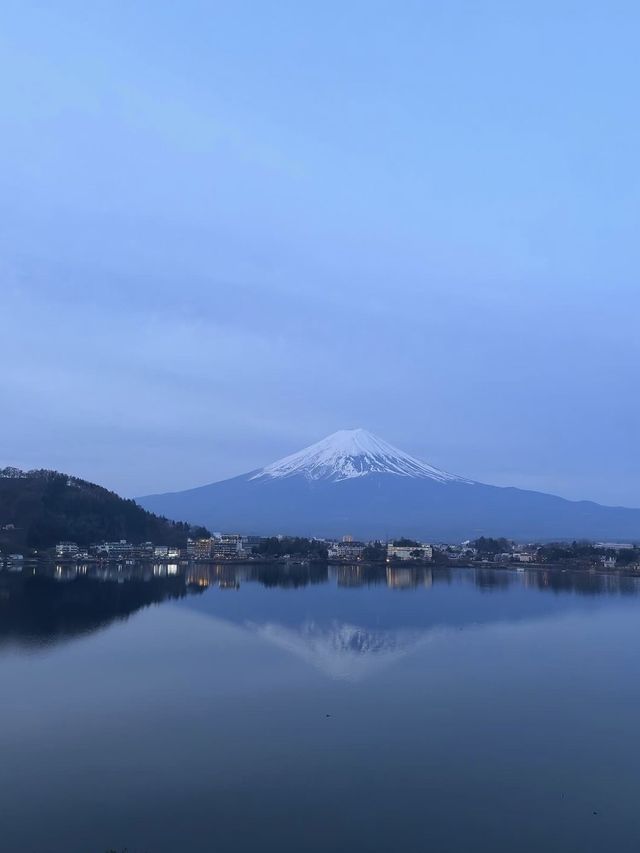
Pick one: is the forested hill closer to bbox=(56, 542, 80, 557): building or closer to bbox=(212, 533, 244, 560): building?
bbox=(56, 542, 80, 557): building

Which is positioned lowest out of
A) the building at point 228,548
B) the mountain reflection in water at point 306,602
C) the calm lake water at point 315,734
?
the calm lake water at point 315,734

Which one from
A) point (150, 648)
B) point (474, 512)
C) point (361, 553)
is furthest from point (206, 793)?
point (474, 512)

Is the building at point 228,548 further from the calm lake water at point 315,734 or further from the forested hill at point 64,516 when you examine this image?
the calm lake water at point 315,734

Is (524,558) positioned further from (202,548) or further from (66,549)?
(66,549)

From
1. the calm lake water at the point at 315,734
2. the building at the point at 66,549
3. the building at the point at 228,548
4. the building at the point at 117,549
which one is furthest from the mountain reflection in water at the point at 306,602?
the building at the point at 228,548

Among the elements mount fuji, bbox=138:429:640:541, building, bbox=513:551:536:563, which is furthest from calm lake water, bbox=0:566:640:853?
mount fuji, bbox=138:429:640:541

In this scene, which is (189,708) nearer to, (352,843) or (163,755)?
(163,755)

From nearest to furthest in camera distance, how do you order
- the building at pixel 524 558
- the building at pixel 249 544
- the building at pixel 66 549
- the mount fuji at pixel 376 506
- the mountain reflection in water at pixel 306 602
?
the mountain reflection in water at pixel 306 602, the building at pixel 66 549, the building at pixel 524 558, the building at pixel 249 544, the mount fuji at pixel 376 506
